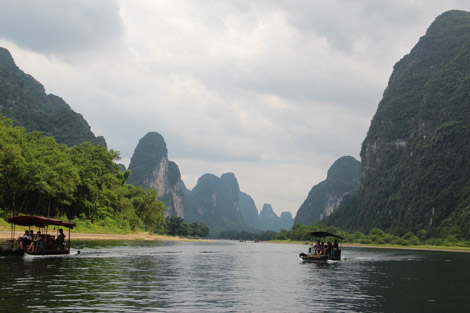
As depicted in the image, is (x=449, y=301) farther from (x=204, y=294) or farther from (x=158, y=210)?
(x=158, y=210)

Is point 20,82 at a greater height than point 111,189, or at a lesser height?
greater

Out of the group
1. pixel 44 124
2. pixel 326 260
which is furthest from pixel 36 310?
pixel 44 124

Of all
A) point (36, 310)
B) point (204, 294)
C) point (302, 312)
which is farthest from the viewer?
point (204, 294)

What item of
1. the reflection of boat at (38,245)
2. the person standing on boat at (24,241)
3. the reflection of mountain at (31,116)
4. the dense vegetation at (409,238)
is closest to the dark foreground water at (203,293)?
the reflection of boat at (38,245)

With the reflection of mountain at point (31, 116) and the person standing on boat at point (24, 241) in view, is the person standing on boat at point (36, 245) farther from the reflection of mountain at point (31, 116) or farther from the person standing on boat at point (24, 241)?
the reflection of mountain at point (31, 116)

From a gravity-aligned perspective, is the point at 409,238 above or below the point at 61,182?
below

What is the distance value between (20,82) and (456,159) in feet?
624

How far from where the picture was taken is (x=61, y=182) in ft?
219

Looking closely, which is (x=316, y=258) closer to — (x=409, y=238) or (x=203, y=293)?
(x=203, y=293)

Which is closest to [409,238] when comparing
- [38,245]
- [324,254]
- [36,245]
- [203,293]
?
[324,254]

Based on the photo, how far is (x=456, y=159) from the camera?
183625 millimetres

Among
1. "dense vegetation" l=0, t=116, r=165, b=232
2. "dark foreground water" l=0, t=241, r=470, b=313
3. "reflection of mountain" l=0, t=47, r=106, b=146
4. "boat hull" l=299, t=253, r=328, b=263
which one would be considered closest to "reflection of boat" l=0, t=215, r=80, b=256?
"dark foreground water" l=0, t=241, r=470, b=313

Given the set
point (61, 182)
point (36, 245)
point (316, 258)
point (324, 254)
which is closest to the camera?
point (36, 245)

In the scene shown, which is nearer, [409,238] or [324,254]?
[324,254]
